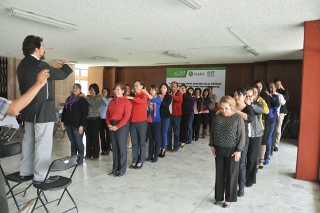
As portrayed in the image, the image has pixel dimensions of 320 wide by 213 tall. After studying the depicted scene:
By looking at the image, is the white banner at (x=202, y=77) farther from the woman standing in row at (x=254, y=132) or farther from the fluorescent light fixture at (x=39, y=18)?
the fluorescent light fixture at (x=39, y=18)

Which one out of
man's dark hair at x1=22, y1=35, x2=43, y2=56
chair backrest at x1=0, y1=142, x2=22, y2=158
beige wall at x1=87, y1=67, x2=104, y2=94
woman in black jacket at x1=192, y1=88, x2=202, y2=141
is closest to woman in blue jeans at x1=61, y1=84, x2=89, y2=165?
chair backrest at x1=0, y1=142, x2=22, y2=158

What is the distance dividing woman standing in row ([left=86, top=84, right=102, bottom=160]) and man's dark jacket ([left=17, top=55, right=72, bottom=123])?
2.69 metres

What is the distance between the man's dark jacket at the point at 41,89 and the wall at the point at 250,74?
8567 mm

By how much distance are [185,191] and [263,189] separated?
122cm

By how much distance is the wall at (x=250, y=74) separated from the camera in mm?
8922

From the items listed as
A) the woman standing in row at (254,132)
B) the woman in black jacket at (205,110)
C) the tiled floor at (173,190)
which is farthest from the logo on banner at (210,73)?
the woman standing in row at (254,132)

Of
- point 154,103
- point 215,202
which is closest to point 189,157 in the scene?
point 154,103

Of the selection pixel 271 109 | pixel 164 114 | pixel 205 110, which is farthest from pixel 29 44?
pixel 205 110

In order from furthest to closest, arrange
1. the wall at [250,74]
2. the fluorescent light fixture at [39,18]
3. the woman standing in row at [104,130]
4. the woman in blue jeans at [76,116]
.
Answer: the wall at [250,74] → the woman standing in row at [104,130] → the woman in blue jeans at [76,116] → the fluorescent light fixture at [39,18]

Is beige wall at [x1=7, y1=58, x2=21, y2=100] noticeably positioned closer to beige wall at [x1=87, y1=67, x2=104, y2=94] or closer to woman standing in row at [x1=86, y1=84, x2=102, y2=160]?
beige wall at [x1=87, y1=67, x2=104, y2=94]

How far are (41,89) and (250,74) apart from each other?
939cm

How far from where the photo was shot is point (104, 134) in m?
5.79

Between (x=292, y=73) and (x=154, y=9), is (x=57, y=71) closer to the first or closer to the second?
(x=154, y=9)

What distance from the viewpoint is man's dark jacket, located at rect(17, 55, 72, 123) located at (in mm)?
2297
